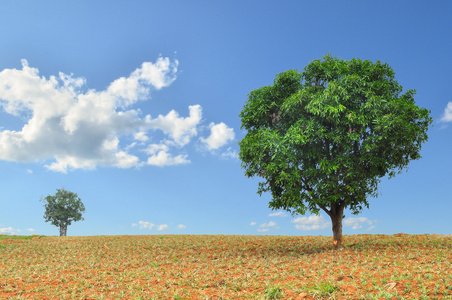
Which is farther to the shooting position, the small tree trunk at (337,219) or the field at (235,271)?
the small tree trunk at (337,219)

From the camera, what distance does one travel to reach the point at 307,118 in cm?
2173

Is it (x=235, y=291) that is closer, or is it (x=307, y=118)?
(x=235, y=291)

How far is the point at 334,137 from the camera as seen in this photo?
20.3 metres

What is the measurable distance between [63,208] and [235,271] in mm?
45939

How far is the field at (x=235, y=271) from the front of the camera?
11750 millimetres

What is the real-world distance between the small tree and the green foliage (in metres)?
40.8

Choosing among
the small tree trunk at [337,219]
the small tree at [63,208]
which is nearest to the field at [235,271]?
the small tree trunk at [337,219]

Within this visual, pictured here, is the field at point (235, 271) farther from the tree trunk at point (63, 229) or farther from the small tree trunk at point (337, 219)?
the tree trunk at point (63, 229)

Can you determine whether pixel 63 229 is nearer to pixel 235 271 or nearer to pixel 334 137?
pixel 235 271

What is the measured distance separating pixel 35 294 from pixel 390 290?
14282 mm

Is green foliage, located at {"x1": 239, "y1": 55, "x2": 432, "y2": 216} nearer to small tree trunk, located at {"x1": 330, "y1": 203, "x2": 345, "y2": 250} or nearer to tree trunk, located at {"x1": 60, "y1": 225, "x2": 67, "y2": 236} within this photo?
small tree trunk, located at {"x1": 330, "y1": 203, "x2": 345, "y2": 250}

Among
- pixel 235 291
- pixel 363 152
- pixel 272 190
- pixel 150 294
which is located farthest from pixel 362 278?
pixel 272 190

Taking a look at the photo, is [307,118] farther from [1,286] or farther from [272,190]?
[1,286]

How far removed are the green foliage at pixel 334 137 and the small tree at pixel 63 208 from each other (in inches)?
1607
